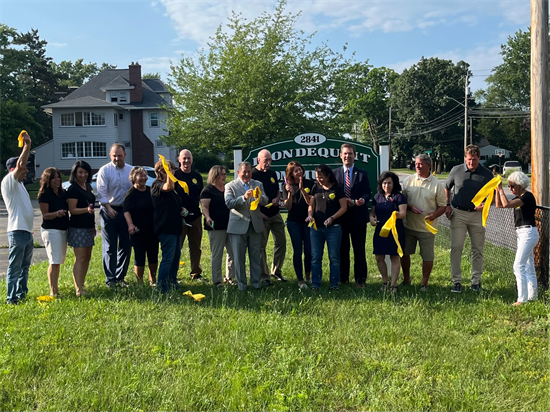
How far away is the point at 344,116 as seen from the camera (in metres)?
25.4

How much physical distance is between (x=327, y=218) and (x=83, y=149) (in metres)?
42.6

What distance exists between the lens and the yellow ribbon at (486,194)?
6.48m

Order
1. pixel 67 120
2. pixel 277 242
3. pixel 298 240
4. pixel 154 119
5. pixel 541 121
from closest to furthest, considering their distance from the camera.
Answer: pixel 541 121
pixel 298 240
pixel 277 242
pixel 67 120
pixel 154 119

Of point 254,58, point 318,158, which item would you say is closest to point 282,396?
point 318,158

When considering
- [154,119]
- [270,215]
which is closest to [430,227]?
[270,215]

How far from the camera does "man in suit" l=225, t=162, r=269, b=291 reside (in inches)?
279

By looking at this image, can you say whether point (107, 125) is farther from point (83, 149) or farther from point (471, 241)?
point (471, 241)

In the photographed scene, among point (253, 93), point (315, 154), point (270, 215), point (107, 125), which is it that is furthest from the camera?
point (107, 125)

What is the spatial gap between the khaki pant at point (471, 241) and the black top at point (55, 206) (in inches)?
215

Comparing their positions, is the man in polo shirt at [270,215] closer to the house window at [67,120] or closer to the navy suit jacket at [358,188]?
the navy suit jacket at [358,188]

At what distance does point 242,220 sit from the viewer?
23.5 feet

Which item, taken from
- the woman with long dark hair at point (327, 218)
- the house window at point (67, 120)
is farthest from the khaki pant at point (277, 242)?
the house window at point (67, 120)

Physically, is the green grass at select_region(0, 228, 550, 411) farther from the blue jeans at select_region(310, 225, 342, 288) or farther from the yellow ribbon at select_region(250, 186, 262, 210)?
the yellow ribbon at select_region(250, 186, 262, 210)

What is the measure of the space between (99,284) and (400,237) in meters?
4.62
